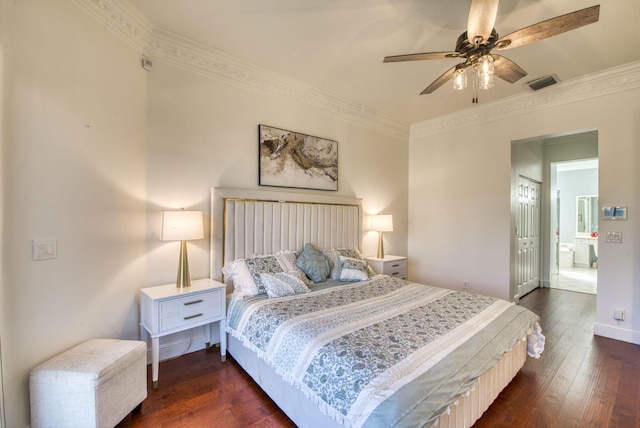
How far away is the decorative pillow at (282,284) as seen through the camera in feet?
8.18

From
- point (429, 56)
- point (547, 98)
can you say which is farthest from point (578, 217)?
point (429, 56)

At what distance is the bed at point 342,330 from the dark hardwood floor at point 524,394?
0.13 meters

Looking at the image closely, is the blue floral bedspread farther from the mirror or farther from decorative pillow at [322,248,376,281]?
the mirror

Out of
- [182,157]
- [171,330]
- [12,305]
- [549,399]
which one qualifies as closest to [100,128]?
[182,157]

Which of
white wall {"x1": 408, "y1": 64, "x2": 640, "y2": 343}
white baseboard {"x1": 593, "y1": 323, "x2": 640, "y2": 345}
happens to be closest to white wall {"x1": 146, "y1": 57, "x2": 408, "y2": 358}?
white wall {"x1": 408, "y1": 64, "x2": 640, "y2": 343}

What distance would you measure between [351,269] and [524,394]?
173 centimetres

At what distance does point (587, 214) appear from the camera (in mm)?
7801

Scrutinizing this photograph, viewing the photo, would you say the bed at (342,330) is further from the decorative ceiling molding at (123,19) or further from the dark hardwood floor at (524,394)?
the decorative ceiling molding at (123,19)

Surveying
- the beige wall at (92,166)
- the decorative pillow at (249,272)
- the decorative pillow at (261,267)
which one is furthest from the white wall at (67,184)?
the decorative pillow at (261,267)

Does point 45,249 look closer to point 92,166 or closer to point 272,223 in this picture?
point 92,166

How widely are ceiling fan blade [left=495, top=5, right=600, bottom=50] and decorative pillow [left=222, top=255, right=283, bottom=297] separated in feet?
8.21

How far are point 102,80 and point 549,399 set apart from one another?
13.4 ft

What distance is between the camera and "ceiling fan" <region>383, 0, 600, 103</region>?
1530mm

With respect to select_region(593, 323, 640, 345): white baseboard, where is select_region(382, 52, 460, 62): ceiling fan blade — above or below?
above
